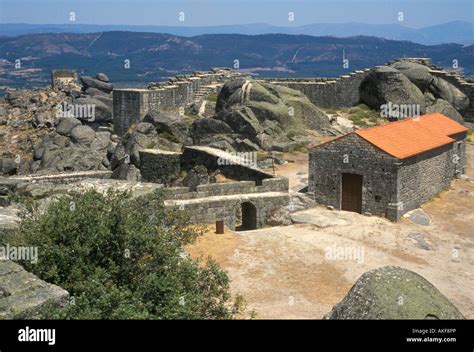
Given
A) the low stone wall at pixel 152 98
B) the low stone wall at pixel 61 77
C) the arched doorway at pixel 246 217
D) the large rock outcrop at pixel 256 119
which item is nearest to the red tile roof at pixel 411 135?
the arched doorway at pixel 246 217

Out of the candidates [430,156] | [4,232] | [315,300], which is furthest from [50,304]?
[430,156]

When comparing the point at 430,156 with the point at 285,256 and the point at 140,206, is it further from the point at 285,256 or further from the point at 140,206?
the point at 140,206

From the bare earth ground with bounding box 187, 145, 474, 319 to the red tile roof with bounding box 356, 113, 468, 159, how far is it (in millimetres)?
2369

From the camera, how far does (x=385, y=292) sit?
778 cm

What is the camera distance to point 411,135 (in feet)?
78.0

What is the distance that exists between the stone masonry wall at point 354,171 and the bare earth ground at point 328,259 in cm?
68

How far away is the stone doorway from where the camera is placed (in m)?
22.0

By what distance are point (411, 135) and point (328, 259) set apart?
8.69 metres

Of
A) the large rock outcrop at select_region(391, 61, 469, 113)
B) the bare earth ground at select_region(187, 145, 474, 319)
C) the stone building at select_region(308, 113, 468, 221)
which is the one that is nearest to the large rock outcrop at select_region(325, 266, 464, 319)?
the bare earth ground at select_region(187, 145, 474, 319)

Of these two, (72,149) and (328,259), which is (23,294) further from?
(72,149)

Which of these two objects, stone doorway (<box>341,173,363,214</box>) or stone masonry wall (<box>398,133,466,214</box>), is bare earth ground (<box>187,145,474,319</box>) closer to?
stone doorway (<box>341,173,363,214</box>)

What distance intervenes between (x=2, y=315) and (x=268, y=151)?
903 inches

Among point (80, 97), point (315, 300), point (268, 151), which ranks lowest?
point (315, 300)

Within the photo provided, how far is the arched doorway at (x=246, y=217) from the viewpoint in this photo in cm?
2030
